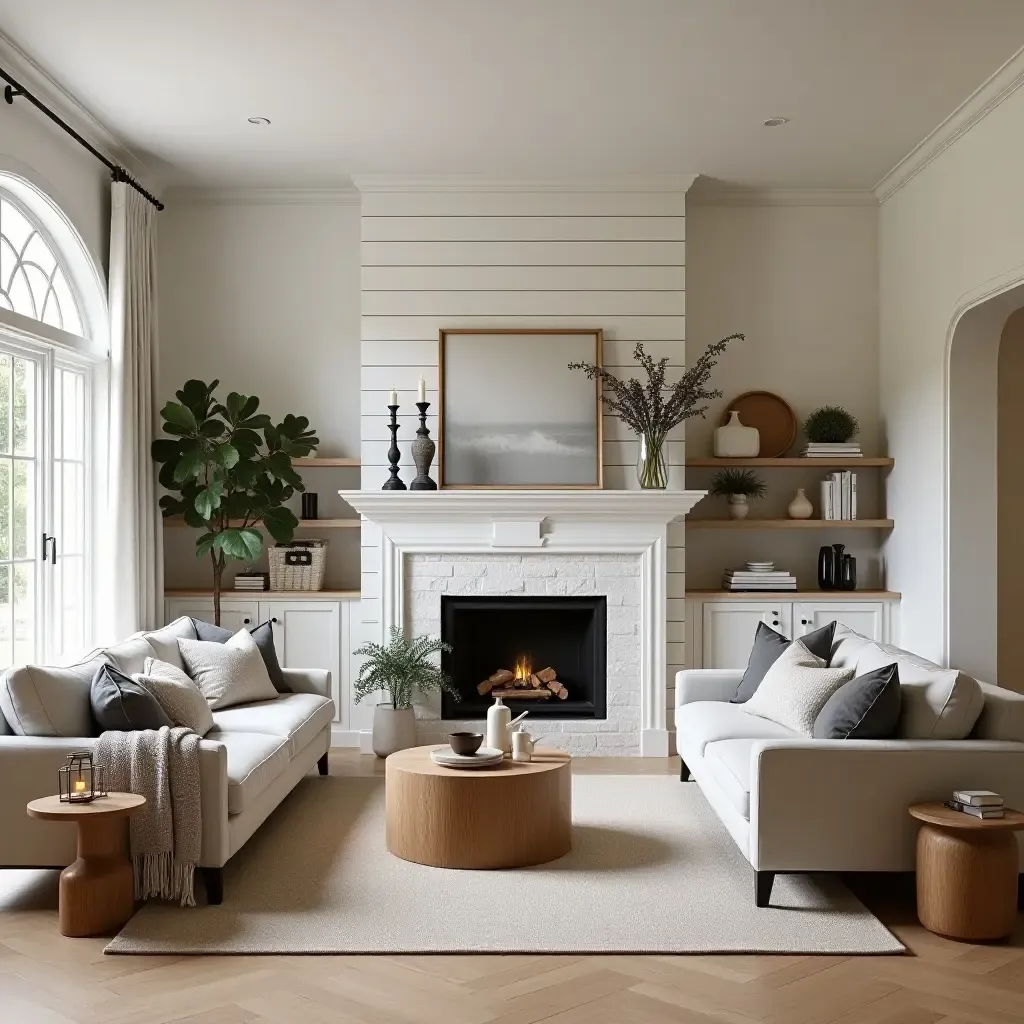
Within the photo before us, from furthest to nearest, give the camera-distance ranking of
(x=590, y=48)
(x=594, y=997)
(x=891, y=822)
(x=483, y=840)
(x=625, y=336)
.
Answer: (x=625, y=336) < (x=590, y=48) < (x=483, y=840) < (x=891, y=822) < (x=594, y=997)

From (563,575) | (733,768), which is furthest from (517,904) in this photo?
(563,575)

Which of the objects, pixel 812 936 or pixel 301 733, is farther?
pixel 301 733

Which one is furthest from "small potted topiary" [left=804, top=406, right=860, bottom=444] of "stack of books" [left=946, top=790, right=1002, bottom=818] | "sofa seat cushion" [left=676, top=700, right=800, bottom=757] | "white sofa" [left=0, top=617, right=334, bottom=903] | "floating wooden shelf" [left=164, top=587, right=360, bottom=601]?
"white sofa" [left=0, top=617, right=334, bottom=903]

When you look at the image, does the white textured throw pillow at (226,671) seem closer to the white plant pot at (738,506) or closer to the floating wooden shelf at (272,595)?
the floating wooden shelf at (272,595)

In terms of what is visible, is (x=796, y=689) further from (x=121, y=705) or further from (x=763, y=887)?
(x=121, y=705)

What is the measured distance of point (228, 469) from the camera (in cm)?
582

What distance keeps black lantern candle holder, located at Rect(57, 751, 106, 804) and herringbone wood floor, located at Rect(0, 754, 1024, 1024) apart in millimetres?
421

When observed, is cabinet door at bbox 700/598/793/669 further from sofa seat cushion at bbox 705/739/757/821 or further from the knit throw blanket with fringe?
the knit throw blanket with fringe

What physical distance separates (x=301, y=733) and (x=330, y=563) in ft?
6.20

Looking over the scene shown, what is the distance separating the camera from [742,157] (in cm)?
582

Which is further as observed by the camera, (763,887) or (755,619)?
(755,619)

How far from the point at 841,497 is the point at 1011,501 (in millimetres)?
930

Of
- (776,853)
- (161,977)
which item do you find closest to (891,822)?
(776,853)

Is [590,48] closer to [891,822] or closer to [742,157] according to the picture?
[742,157]
